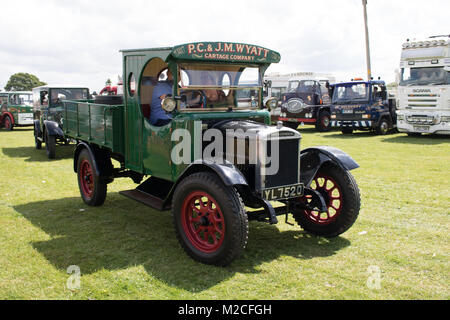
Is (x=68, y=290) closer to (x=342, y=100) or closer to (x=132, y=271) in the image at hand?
(x=132, y=271)

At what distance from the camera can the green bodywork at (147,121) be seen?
5.11m

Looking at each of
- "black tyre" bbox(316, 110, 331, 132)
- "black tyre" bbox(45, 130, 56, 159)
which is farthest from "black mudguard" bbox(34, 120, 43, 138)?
"black tyre" bbox(316, 110, 331, 132)

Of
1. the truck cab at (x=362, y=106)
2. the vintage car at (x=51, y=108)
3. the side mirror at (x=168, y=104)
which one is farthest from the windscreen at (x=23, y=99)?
the side mirror at (x=168, y=104)

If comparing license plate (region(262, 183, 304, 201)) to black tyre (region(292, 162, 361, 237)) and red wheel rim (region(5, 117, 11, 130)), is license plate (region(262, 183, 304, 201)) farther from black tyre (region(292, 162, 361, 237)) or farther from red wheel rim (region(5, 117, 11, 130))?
red wheel rim (region(5, 117, 11, 130))

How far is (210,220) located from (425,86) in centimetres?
1336

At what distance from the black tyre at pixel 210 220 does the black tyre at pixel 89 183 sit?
7.97ft

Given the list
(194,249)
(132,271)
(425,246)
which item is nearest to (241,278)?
(194,249)

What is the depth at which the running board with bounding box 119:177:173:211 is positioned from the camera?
5.66 meters

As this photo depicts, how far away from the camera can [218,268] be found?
4379 mm

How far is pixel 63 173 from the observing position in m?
9.92

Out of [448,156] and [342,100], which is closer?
[448,156]

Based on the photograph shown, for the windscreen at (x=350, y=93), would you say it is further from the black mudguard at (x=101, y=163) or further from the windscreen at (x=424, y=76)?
the black mudguard at (x=101, y=163)

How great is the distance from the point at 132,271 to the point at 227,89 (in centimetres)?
→ 262

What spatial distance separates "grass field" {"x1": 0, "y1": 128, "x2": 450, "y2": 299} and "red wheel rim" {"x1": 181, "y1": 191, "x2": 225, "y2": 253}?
0.24 metres
